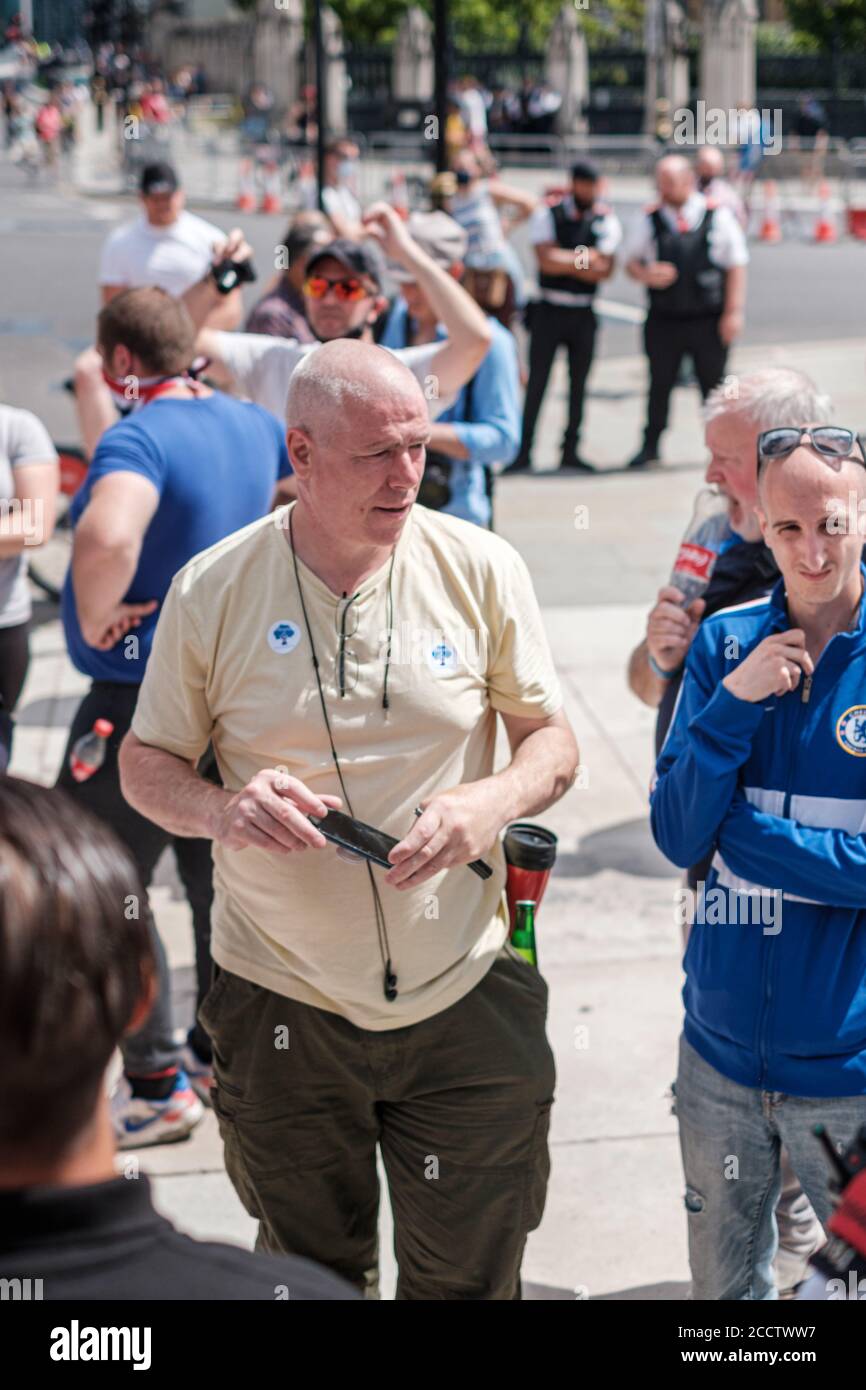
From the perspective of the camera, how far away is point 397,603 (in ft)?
9.50

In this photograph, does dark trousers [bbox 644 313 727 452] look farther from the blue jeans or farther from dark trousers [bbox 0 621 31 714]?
the blue jeans

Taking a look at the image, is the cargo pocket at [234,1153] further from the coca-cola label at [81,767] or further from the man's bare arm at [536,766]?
the coca-cola label at [81,767]

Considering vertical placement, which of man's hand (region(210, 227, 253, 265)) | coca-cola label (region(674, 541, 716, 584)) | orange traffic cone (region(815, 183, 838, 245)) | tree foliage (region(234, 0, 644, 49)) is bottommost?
coca-cola label (region(674, 541, 716, 584))

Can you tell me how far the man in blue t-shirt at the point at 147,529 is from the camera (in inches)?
155

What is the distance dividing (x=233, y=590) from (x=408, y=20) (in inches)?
1865

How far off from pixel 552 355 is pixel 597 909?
661 centimetres

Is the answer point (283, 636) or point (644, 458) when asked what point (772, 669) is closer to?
point (283, 636)

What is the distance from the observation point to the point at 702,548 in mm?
3385

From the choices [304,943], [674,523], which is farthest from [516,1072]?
[674,523]

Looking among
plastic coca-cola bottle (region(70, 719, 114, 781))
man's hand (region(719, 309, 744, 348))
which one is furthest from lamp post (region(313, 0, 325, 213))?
plastic coca-cola bottle (region(70, 719, 114, 781))

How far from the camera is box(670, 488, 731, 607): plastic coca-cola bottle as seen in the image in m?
3.35

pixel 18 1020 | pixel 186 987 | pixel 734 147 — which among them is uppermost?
pixel 734 147

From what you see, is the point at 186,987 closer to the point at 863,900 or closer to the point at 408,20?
the point at 863,900

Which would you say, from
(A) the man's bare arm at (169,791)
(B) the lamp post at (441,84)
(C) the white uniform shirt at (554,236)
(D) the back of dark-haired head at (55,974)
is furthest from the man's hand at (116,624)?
(C) the white uniform shirt at (554,236)
